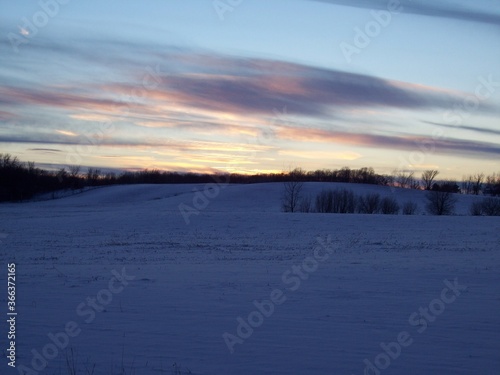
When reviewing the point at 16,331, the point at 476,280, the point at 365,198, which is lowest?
the point at 16,331

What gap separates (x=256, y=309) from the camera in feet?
37.9

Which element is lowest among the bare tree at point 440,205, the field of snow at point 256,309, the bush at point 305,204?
the field of snow at point 256,309

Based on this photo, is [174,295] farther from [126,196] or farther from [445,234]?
[126,196]

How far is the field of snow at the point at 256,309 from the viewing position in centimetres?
827

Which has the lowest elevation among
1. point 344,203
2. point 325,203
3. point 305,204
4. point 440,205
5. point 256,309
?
point 256,309

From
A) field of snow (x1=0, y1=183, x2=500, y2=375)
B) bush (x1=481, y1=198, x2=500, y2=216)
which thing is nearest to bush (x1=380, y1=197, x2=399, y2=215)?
bush (x1=481, y1=198, x2=500, y2=216)

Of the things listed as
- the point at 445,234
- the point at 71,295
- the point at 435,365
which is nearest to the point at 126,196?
the point at 445,234

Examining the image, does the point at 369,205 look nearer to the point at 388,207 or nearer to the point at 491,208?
the point at 388,207

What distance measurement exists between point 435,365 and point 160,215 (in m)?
42.2

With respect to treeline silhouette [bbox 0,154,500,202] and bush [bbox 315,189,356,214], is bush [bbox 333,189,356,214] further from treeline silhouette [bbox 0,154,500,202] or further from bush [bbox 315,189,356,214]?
treeline silhouette [bbox 0,154,500,202]

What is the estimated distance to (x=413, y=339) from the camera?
9469mm

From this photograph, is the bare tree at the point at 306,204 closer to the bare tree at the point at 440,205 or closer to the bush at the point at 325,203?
the bush at the point at 325,203

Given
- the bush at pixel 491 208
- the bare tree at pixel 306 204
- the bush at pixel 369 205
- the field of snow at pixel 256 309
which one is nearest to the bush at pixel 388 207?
the bush at pixel 369 205

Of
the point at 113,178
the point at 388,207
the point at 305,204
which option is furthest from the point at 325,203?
the point at 113,178
